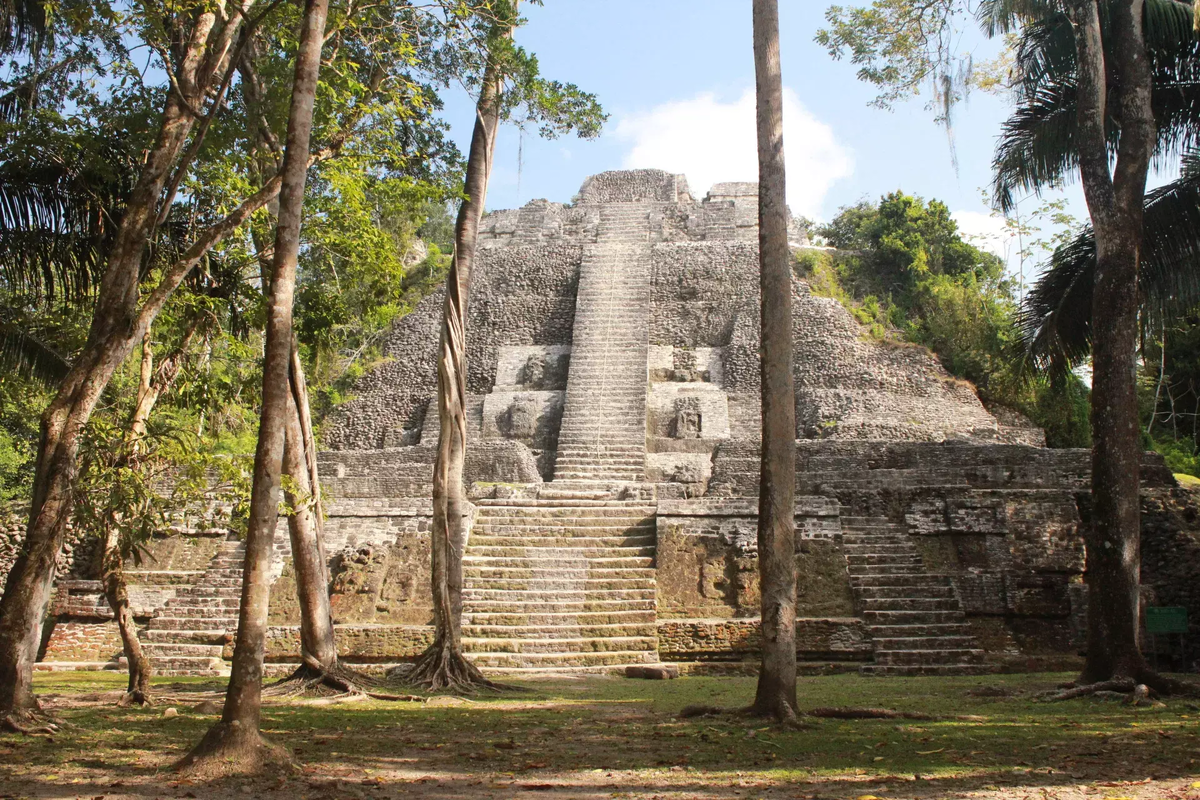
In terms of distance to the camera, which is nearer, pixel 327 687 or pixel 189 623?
pixel 327 687

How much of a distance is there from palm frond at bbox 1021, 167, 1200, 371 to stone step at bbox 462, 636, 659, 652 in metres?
5.01

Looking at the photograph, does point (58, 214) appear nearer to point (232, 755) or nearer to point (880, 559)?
point (232, 755)

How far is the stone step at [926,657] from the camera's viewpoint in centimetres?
888

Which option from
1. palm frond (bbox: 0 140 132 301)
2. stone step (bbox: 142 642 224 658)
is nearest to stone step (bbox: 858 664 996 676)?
stone step (bbox: 142 642 224 658)

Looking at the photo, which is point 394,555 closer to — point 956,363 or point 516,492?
point 516,492

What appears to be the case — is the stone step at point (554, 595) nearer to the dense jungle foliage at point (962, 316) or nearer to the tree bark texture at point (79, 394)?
the tree bark texture at point (79, 394)

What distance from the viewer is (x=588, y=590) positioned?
10.3m

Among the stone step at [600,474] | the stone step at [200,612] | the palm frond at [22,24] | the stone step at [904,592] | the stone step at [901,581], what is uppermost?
the palm frond at [22,24]

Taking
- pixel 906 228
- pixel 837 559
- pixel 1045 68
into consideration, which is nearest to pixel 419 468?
pixel 837 559

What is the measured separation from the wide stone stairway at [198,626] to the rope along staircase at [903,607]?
18.8ft

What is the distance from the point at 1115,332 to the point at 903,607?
3.42 meters

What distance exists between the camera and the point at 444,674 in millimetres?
7645

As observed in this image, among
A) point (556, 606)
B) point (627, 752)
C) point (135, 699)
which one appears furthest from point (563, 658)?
point (627, 752)

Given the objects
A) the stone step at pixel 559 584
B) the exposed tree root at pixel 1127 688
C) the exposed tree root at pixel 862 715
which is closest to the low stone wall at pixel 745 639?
the stone step at pixel 559 584
